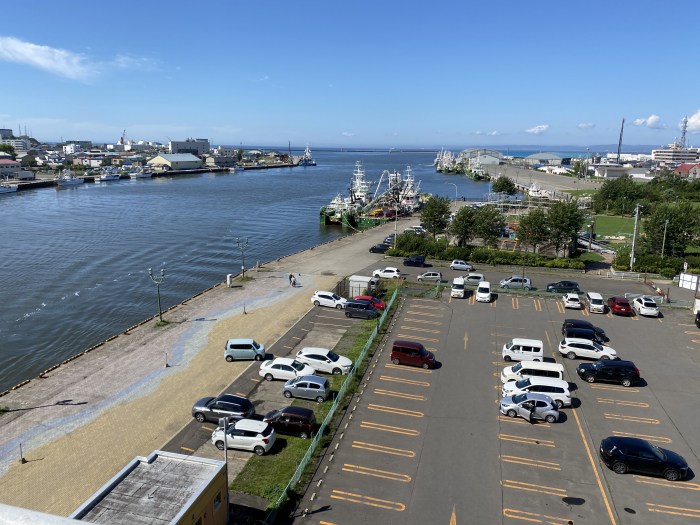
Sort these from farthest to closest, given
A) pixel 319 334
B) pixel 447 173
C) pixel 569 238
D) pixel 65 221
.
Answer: pixel 447 173 → pixel 65 221 → pixel 569 238 → pixel 319 334

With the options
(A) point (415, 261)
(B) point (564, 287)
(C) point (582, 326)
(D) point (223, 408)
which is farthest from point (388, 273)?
(D) point (223, 408)

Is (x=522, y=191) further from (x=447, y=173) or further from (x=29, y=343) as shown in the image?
(x=29, y=343)

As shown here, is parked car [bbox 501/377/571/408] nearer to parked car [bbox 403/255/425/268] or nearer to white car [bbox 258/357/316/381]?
white car [bbox 258/357/316/381]

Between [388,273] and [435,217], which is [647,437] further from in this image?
[435,217]

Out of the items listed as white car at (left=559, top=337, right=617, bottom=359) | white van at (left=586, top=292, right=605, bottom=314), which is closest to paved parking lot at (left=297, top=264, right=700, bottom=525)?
white car at (left=559, top=337, right=617, bottom=359)

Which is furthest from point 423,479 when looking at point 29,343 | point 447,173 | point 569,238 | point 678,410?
point 447,173

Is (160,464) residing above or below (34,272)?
above

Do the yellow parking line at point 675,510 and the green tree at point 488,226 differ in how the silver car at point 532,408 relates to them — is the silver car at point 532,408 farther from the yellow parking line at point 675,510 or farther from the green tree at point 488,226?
the green tree at point 488,226

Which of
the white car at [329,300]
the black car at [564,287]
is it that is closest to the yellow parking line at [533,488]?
the white car at [329,300]
